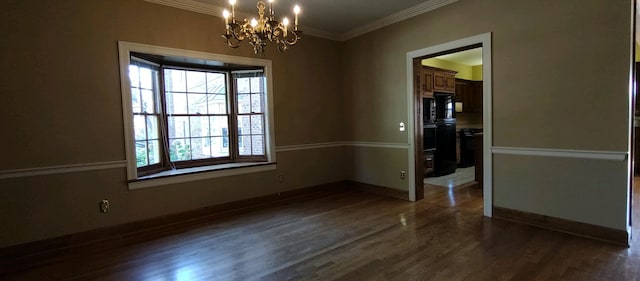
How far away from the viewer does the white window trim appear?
3.37 metres

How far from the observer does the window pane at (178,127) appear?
4129 millimetres

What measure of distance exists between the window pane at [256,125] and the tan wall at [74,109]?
94 cm

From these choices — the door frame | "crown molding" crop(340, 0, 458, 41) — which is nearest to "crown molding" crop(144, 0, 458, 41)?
"crown molding" crop(340, 0, 458, 41)

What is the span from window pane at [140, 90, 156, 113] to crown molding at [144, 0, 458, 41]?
1.08m

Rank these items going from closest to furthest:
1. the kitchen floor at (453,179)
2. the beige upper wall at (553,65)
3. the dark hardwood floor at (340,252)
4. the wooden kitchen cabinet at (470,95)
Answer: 1. the dark hardwood floor at (340,252)
2. the beige upper wall at (553,65)
3. the kitchen floor at (453,179)
4. the wooden kitchen cabinet at (470,95)

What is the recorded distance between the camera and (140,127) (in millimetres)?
3707

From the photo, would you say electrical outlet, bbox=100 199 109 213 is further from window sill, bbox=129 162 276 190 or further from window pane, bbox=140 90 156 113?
window pane, bbox=140 90 156 113

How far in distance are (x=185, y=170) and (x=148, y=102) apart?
0.97 meters

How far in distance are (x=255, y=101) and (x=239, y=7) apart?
132cm

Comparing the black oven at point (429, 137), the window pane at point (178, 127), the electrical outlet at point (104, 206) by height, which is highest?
the window pane at point (178, 127)

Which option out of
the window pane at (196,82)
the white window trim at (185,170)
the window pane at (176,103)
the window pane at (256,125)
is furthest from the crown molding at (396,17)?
the window pane at (176,103)

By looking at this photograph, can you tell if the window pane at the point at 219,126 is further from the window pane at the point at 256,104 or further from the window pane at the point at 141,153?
the window pane at the point at 141,153

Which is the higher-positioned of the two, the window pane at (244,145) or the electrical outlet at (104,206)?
the window pane at (244,145)

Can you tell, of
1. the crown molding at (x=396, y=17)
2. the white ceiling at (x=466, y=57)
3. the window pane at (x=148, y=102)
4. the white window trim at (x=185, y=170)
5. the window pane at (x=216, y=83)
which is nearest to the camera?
the white window trim at (x=185, y=170)
